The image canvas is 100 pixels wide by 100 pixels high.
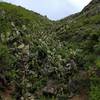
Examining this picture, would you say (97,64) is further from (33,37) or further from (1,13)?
(1,13)

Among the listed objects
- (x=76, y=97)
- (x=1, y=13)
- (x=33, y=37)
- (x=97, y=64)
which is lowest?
(x=76, y=97)

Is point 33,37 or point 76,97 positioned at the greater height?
point 33,37

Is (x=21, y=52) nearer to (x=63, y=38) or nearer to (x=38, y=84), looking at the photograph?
(x=38, y=84)

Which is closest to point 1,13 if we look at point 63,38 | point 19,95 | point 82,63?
point 63,38

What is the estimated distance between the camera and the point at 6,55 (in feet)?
86.5

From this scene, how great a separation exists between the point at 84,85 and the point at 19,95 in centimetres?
474

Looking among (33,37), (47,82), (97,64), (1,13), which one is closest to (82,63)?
(97,64)

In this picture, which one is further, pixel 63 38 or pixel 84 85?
pixel 63 38

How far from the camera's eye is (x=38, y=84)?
2555 centimetres

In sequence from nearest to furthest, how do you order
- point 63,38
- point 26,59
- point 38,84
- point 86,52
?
point 38,84, point 26,59, point 86,52, point 63,38

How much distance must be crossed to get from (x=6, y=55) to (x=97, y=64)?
678cm

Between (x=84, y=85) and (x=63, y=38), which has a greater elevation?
(x=63, y=38)

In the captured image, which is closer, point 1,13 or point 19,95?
point 19,95

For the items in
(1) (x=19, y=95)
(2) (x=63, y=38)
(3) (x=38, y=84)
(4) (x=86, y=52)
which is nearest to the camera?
(1) (x=19, y=95)
